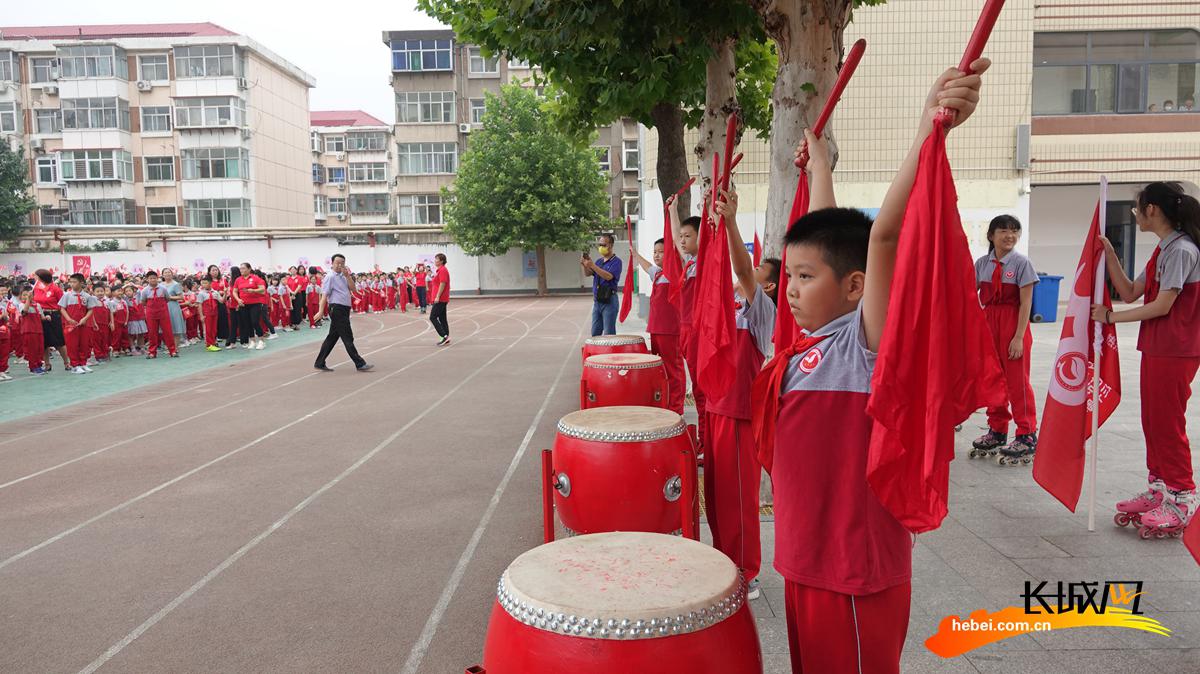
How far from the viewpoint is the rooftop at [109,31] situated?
144 ft

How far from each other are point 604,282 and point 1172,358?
7.75 m

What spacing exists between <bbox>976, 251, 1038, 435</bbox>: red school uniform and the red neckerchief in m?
4.44

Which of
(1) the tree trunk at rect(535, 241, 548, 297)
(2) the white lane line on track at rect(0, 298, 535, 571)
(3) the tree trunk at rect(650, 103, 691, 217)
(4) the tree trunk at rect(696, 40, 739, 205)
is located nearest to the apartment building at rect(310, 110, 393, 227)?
(1) the tree trunk at rect(535, 241, 548, 297)

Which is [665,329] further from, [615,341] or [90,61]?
[90,61]

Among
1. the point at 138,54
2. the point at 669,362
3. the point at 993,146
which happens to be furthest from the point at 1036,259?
the point at 138,54

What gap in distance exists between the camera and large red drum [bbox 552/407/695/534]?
3727mm

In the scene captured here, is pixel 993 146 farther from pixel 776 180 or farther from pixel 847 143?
pixel 776 180

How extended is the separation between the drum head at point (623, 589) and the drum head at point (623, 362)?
3452 millimetres

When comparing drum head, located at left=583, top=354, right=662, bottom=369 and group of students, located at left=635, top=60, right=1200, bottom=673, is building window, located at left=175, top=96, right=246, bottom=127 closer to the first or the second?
drum head, located at left=583, top=354, right=662, bottom=369

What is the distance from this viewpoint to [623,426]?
153 inches

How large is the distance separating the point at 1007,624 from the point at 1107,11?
22.4 meters

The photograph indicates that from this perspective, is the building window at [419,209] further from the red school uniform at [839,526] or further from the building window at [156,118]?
the red school uniform at [839,526]

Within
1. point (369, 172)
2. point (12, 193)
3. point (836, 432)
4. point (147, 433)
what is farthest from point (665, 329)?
point (369, 172)

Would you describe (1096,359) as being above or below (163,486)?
above
